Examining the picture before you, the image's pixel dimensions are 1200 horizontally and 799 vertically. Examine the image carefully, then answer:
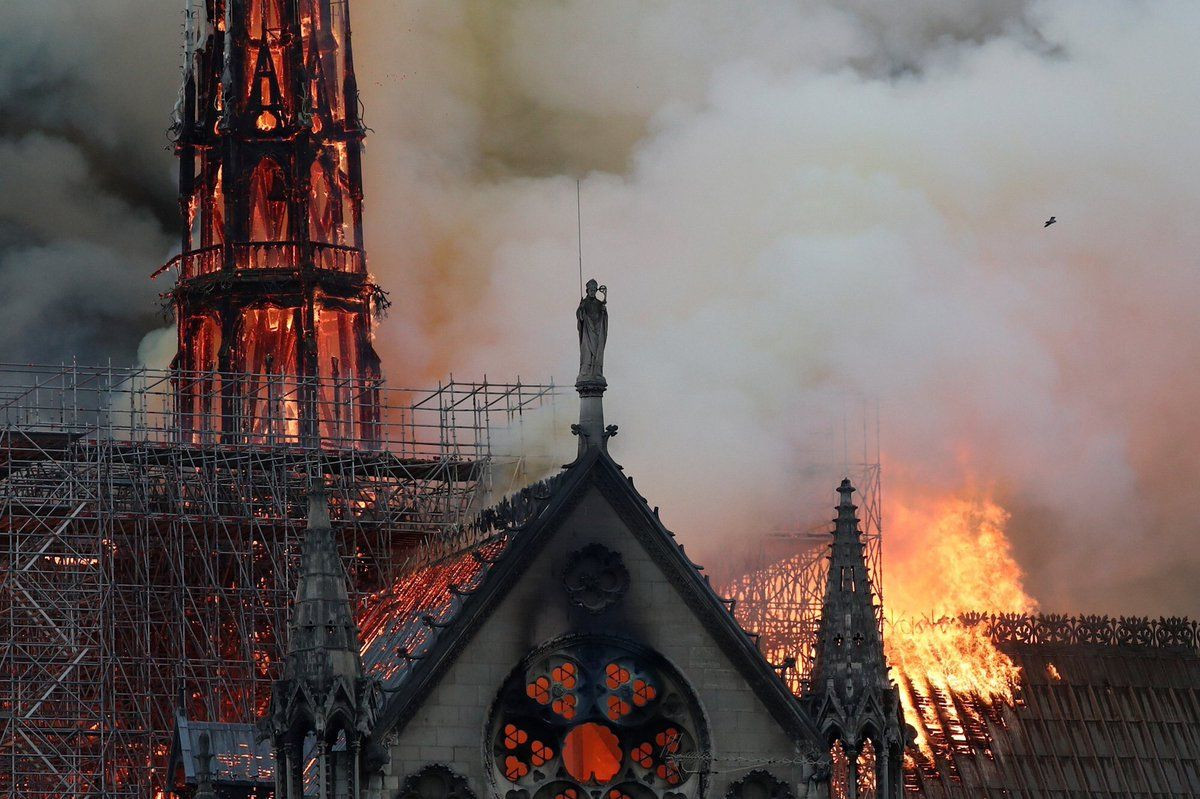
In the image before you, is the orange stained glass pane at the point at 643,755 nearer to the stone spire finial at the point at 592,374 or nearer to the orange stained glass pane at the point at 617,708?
the orange stained glass pane at the point at 617,708

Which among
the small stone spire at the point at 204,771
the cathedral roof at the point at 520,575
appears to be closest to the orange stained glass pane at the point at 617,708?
the cathedral roof at the point at 520,575

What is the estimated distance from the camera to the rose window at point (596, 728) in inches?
2997

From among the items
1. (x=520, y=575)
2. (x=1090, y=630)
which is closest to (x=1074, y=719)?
(x=1090, y=630)

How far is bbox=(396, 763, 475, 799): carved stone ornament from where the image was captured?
7494 centimetres

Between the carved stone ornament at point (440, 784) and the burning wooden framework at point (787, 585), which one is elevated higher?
the burning wooden framework at point (787, 585)

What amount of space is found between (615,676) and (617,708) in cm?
73

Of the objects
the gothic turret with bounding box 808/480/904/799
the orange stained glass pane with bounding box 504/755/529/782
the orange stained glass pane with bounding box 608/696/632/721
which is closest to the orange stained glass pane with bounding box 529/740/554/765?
the orange stained glass pane with bounding box 504/755/529/782

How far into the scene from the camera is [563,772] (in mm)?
76375

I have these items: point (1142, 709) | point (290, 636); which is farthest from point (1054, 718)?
point (290, 636)

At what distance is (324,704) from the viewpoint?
73188 millimetres

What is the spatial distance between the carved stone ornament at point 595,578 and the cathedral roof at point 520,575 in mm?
787

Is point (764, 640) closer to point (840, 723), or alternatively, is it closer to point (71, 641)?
point (71, 641)

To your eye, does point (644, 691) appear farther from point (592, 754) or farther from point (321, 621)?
point (321, 621)

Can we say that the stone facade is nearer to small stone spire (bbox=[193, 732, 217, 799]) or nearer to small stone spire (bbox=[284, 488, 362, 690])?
small stone spire (bbox=[284, 488, 362, 690])
